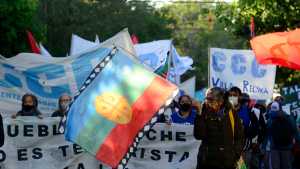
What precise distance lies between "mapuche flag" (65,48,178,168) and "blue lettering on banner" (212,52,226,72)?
819cm

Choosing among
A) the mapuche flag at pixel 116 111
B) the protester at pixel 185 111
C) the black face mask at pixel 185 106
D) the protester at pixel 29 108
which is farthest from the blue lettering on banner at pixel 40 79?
the mapuche flag at pixel 116 111

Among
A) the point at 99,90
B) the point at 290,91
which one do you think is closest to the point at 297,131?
the point at 290,91

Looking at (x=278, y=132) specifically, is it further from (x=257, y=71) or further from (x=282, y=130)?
(x=257, y=71)

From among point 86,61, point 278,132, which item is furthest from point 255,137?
point 86,61

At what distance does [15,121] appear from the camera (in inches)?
483

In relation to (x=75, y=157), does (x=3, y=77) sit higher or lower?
higher

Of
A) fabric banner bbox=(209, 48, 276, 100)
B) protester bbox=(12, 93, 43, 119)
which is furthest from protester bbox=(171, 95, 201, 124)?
fabric banner bbox=(209, 48, 276, 100)

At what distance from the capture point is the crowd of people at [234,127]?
9.54 metres

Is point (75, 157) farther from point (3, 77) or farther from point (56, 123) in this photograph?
point (3, 77)

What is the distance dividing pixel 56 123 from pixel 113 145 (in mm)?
3678

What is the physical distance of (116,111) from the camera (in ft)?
29.2

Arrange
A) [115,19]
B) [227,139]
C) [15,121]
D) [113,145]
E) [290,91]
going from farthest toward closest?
[115,19] < [290,91] < [15,121] < [227,139] < [113,145]

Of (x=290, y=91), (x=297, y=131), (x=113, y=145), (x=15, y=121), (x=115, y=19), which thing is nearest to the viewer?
(x=113, y=145)

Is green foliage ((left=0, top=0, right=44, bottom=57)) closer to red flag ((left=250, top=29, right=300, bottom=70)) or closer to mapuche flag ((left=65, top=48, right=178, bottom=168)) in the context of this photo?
red flag ((left=250, top=29, right=300, bottom=70))
